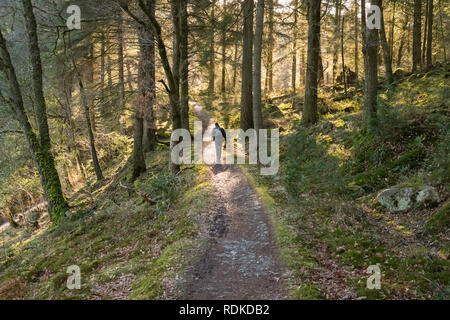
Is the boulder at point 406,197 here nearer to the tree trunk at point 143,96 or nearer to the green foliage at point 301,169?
the green foliage at point 301,169

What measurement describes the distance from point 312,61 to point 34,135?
12558 mm

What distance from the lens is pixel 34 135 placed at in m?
12.5

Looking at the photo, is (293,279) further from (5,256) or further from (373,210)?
(5,256)

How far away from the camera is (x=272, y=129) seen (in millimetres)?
16734

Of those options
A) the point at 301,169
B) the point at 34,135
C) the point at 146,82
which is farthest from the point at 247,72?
the point at 34,135

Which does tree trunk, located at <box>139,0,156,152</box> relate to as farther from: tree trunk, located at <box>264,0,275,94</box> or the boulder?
the boulder

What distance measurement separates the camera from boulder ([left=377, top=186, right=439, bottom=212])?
6906 millimetres

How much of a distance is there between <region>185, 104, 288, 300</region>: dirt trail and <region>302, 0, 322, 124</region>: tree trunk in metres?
6.79

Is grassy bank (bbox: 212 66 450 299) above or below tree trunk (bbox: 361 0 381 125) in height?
below

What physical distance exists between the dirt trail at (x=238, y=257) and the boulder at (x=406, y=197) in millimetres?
3053

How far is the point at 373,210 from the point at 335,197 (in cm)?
97

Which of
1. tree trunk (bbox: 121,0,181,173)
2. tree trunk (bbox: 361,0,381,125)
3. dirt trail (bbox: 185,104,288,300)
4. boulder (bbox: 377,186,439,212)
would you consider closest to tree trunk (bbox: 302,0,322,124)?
tree trunk (bbox: 361,0,381,125)

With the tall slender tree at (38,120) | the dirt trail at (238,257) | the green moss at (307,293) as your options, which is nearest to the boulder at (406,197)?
the dirt trail at (238,257)

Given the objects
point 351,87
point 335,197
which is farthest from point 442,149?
point 351,87
